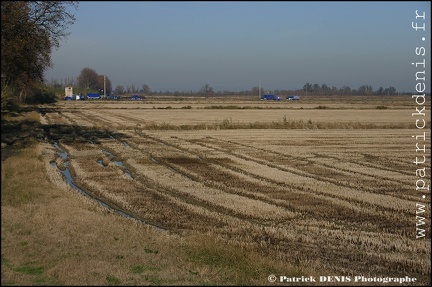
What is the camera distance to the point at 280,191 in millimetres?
17562

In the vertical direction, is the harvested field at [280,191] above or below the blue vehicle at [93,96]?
below

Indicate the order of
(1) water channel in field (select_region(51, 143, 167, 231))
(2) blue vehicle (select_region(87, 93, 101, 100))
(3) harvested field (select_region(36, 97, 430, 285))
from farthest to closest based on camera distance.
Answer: (2) blue vehicle (select_region(87, 93, 101, 100)) → (1) water channel in field (select_region(51, 143, 167, 231)) → (3) harvested field (select_region(36, 97, 430, 285))

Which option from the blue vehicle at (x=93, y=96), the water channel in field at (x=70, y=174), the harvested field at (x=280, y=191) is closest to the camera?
the harvested field at (x=280, y=191)

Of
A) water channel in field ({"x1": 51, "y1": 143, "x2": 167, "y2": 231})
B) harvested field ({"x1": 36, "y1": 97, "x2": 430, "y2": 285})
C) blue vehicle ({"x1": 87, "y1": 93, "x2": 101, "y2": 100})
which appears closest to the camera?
harvested field ({"x1": 36, "y1": 97, "x2": 430, "y2": 285})

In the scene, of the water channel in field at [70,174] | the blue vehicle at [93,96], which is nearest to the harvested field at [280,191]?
the water channel in field at [70,174]

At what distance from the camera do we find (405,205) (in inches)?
591

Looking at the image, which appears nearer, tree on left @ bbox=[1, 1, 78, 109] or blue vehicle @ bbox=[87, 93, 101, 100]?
tree on left @ bbox=[1, 1, 78, 109]

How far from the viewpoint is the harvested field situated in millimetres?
10484

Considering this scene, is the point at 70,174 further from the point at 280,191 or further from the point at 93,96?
the point at 93,96

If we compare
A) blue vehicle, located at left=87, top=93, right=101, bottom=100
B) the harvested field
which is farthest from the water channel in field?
blue vehicle, located at left=87, top=93, right=101, bottom=100

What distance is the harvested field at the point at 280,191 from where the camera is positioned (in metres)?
10.5

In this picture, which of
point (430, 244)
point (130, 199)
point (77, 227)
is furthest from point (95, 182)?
point (430, 244)

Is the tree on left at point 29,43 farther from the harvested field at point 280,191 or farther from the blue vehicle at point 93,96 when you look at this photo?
the blue vehicle at point 93,96

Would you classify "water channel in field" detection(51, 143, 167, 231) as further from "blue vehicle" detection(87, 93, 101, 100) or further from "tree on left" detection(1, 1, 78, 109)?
"blue vehicle" detection(87, 93, 101, 100)
